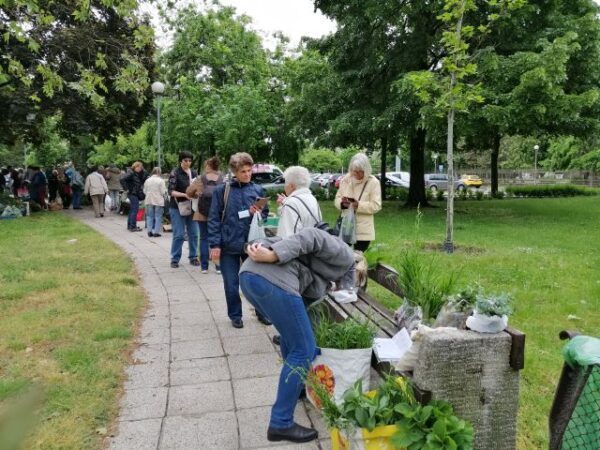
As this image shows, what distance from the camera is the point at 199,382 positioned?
4305 millimetres

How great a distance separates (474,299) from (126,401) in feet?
8.42

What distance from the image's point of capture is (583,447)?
2.49 meters

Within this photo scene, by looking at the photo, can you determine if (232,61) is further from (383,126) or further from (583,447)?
(583,447)

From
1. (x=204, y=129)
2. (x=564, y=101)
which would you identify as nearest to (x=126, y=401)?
(x=564, y=101)

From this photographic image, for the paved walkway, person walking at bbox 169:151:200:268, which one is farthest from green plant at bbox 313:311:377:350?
person walking at bbox 169:151:200:268

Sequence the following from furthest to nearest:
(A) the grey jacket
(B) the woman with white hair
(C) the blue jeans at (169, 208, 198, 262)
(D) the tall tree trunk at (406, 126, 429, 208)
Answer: (D) the tall tree trunk at (406, 126, 429, 208) → (C) the blue jeans at (169, 208, 198, 262) → (B) the woman with white hair → (A) the grey jacket

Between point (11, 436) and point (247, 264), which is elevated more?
point (11, 436)

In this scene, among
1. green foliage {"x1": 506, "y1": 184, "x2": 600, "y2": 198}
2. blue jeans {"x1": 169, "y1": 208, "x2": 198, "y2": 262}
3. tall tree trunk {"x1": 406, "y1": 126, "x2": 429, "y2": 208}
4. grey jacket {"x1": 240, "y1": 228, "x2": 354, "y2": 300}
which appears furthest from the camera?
green foliage {"x1": 506, "y1": 184, "x2": 600, "y2": 198}

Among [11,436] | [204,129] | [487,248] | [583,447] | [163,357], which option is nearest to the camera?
[11,436]

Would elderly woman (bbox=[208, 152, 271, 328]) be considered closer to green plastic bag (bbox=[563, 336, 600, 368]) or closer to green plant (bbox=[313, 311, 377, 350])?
green plant (bbox=[313, 311, 377, 350])

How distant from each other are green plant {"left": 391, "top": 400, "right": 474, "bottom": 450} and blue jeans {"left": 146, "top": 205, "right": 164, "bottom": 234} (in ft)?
35.5

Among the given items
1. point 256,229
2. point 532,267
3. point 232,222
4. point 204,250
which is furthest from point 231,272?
point 532,267

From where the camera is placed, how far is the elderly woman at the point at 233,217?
211 inches

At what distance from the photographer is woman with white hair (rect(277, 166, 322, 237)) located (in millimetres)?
4141
